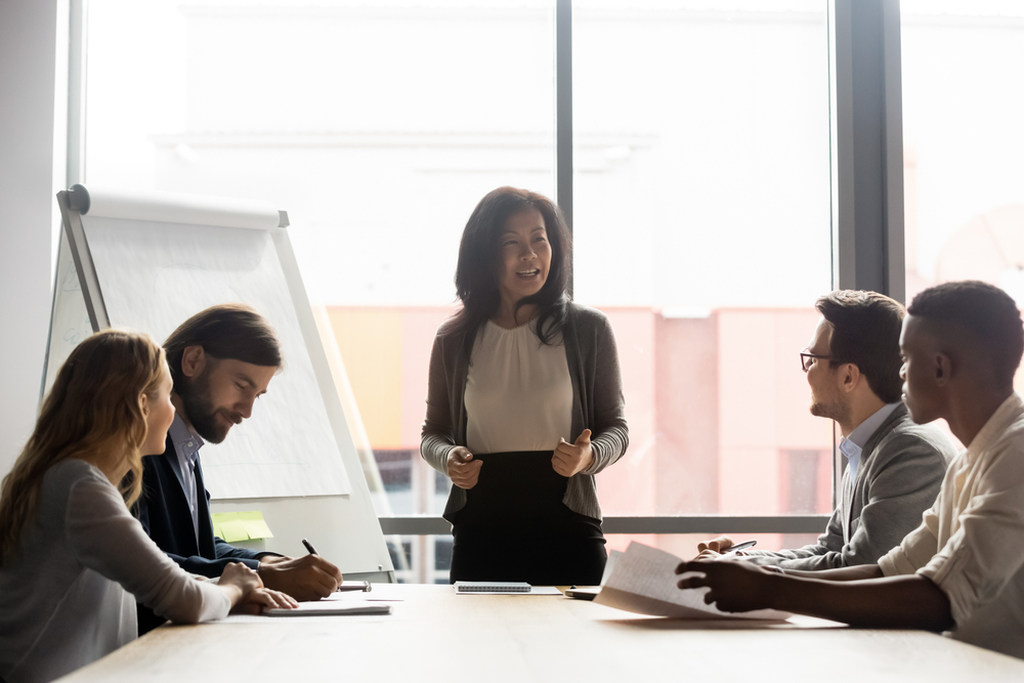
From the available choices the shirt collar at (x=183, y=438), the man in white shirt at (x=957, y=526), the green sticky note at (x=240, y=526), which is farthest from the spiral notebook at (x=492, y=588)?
the green sticky note at (x=240, y=526)

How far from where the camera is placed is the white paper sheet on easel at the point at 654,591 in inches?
56.8

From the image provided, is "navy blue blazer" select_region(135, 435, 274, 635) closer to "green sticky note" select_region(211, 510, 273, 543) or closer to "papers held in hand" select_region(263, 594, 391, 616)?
"papers held in hand" select_region(263, 594, 391, 616)

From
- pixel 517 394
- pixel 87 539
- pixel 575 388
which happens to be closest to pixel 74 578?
pixel 87 539

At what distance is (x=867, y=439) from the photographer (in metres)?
1.95

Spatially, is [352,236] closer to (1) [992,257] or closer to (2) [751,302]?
(2) [751,302]

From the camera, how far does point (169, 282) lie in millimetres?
2822

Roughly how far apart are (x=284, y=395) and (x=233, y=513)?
16.7 inches

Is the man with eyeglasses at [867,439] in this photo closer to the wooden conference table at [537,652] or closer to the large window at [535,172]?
the wooden conference table at [537,652]

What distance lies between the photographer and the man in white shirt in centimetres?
132

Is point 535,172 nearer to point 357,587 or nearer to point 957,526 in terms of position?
point 357,587

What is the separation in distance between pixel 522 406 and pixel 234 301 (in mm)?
1115

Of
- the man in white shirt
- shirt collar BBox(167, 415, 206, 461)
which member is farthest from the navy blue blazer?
the man in white shirt

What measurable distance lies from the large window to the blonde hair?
1726mm

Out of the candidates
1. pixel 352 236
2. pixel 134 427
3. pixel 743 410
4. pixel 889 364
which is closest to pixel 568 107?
pixel 352 236
